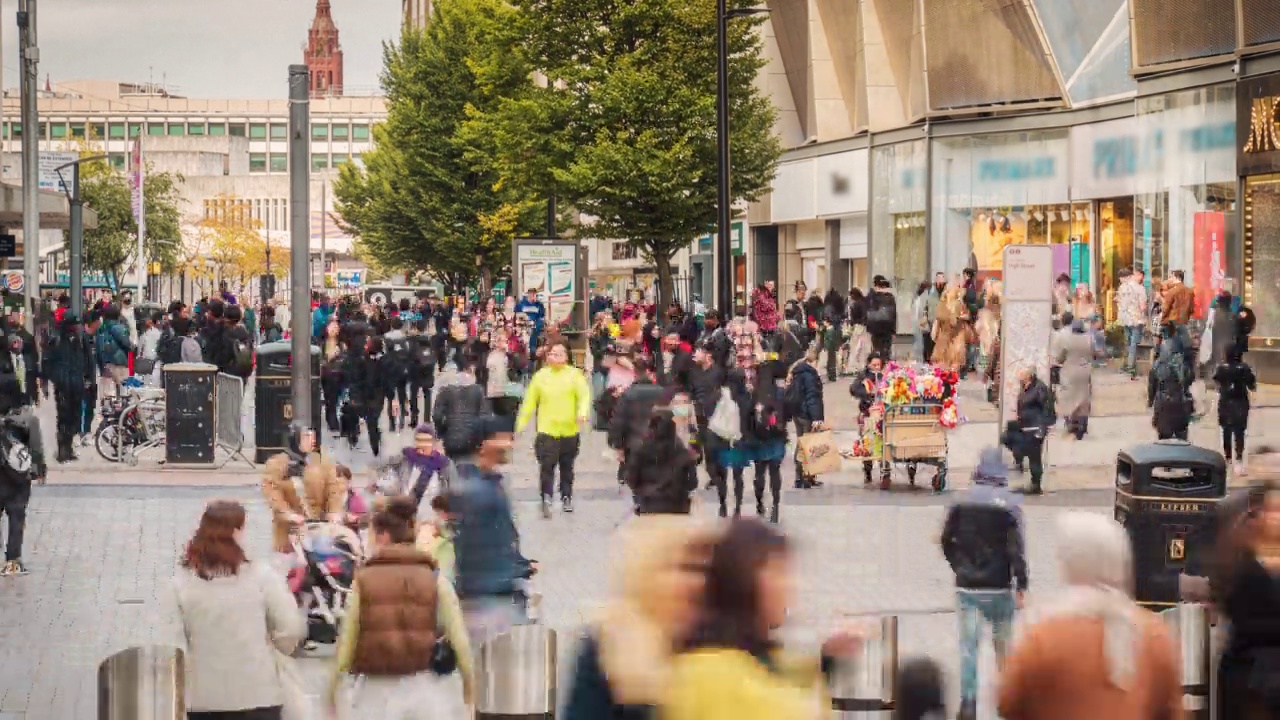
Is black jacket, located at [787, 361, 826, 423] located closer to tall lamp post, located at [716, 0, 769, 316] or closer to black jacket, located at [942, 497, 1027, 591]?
tall lamp post, located at [716, 0, 769, 316]

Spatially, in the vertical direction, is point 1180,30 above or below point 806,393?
above

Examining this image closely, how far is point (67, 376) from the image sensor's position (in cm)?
2481

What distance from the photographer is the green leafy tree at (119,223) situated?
9625 cm

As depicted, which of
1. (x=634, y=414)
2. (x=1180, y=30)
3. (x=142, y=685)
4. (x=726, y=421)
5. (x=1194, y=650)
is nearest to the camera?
(x=142, y=685)

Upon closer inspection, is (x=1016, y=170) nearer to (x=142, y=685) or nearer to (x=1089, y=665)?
(x=142, y=685)

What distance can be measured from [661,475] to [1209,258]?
2399cm

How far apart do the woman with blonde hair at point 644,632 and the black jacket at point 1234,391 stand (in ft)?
57.7

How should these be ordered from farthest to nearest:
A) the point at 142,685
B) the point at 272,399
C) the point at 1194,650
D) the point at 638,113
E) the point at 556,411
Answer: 1. the point at 638,113
2. the point at 272,399
3. the point at 556,411
4. the point at 1194,650
5. the point at 142,685

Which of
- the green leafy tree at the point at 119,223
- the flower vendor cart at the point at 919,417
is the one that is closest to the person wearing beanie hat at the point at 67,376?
the flower vendor cart at the point at 919,417

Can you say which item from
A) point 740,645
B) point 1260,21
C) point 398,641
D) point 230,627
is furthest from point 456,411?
point 1260,21

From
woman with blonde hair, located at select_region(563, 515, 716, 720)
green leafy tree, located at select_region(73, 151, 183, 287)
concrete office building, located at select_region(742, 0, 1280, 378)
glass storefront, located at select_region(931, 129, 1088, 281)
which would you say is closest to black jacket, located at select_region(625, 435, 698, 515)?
woman with blonde hair, located at select_region(563, 515, 716, 720)

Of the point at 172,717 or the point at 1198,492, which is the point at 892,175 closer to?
the point at 1198,492

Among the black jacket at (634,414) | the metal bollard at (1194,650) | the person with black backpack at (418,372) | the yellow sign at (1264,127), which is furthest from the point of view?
the yellow sign at (1264,127)

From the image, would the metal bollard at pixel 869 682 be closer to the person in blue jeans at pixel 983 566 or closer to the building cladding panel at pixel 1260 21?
the person in blue jeans at pixel 983 566
